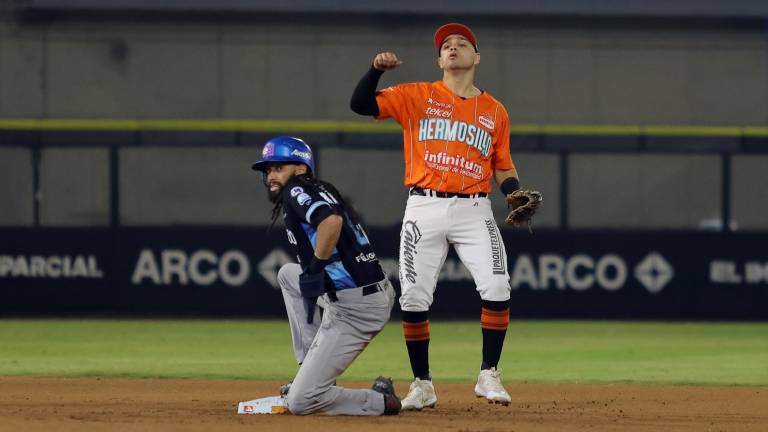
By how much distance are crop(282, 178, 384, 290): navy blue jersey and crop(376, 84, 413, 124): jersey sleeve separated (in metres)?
0.79

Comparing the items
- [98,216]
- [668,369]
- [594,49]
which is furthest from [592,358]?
Result: [594,49]

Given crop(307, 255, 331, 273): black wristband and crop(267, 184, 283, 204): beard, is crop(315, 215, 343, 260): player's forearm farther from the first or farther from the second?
crop(267, 184, 283, 204): beard

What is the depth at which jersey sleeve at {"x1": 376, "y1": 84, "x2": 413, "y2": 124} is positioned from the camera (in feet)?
25.4

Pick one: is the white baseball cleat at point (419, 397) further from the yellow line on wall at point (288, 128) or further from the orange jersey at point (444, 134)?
the yellow line on wall at point (288, 128)

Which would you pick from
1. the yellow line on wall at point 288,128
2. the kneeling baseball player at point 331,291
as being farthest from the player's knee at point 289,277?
the yellow line on wall at point 288,128

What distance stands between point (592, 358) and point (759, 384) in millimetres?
2040

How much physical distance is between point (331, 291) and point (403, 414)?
761 millimetres

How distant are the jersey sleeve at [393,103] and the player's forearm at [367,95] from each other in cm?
3

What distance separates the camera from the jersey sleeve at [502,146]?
26.0ft

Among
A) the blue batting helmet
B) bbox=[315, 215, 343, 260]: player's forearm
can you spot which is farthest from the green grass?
bbox=[315, 215, 343, 260]: player's forearm

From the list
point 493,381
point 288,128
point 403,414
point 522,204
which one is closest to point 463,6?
point 288,128

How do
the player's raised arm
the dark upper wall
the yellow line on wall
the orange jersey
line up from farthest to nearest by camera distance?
the dark upper wall, the yellow line on wall, the orange jersey, the player's raised arm

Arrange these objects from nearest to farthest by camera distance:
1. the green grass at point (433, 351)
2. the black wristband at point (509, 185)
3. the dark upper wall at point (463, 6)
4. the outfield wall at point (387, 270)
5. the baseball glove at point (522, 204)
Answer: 1. the baseball glove at point (522, 204)
2. the black wristband at point (509, 185)
3. the green grass at point (433, 351)
4. the outfield wall at point (387, 270)
5. the dark upper wall at point (463, 6)

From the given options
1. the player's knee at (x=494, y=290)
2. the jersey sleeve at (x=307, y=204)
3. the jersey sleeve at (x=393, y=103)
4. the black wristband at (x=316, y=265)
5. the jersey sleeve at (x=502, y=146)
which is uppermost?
the jersey sleeve at (x=393, y=103)
